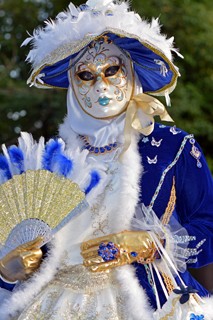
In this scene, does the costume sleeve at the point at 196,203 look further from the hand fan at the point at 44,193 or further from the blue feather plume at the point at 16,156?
the blue feather plume at the point at 16,156

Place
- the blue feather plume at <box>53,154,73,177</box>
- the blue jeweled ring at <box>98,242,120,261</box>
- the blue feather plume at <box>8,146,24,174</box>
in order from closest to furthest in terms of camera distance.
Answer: the blue jeweled ring at <box>98,242,120,261</box> < the blue feather plume at <box>53,154,73,177</box> < the blue feather plume at <box>8,146,24,174</box>

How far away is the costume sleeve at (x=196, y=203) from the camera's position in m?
3.63

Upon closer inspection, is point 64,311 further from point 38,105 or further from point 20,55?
point 20,55

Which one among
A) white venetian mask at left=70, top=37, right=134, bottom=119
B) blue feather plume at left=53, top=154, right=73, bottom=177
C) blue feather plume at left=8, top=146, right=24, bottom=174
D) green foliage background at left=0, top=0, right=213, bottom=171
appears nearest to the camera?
blue feather plume at left=53, top=154, right=73, bottom=177

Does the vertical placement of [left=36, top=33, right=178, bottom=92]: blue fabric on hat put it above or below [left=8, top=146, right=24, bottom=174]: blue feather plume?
above

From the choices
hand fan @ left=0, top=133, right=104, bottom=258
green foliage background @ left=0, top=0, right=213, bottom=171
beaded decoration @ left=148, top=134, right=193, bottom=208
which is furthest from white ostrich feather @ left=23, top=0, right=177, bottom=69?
green foliage background @ left=0, top=0, right=213, bottom=171

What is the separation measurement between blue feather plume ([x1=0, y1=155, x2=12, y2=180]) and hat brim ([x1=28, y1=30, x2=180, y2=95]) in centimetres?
41

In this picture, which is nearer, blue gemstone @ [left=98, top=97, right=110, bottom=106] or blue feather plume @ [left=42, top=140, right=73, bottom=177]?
blue feather plume @ [left=42, top=140, right=73, bottom=177]

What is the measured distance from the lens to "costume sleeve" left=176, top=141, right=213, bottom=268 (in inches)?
143

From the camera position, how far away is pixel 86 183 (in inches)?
142

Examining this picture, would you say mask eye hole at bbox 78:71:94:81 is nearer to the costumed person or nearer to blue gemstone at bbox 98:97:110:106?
the costumed person

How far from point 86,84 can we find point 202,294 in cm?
102

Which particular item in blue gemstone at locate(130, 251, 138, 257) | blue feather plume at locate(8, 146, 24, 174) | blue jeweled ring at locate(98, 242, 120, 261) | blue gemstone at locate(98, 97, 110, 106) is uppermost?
blue gemstone at locate(98, 97, 110, 106)

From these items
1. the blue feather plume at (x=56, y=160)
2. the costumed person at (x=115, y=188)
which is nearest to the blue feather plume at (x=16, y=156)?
the costumed person at (x=115, y=188)
